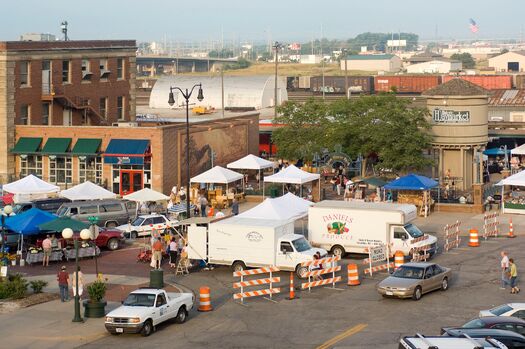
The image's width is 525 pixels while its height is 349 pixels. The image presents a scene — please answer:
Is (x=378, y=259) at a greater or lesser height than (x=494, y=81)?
lesser

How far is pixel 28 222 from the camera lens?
42219mm

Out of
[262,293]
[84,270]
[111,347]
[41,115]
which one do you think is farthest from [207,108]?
[111,347]

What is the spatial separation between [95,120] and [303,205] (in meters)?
29.7

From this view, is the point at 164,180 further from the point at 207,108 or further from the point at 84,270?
the point at 207,108

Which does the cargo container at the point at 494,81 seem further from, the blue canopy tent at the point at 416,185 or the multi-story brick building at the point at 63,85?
the blue canopy tent at the point at 416,185

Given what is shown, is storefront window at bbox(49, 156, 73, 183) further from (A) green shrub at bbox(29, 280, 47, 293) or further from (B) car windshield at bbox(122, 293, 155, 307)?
(B) car windshield at bbox(122, 293, 155, 307)

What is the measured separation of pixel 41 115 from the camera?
6544 centimetres

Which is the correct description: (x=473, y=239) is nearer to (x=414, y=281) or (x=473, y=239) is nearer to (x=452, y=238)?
(x=452, y=238)

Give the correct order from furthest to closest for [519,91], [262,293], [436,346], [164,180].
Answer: [519,91] → [164,180] → [262,293] → [436,346]

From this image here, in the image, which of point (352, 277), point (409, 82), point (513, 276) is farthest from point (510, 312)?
point (409, 82)

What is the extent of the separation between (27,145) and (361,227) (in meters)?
28.5

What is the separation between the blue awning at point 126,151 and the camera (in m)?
58.2

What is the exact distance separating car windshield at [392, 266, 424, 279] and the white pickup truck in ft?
25.9

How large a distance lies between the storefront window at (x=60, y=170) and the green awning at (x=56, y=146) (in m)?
0.54
